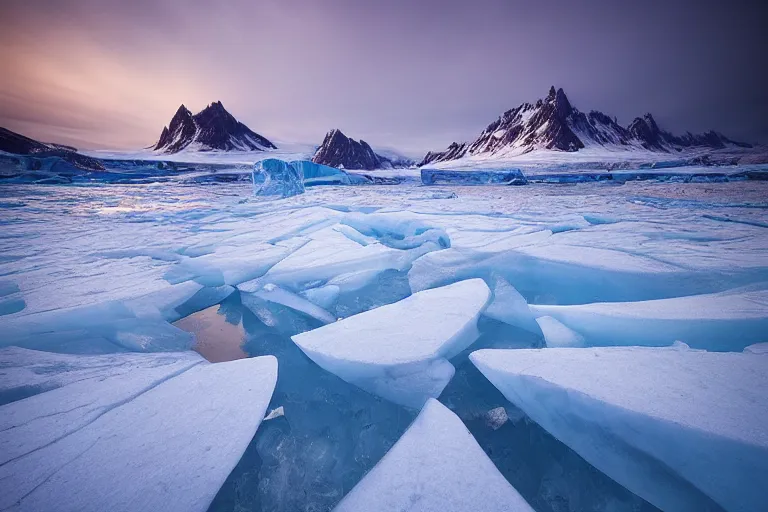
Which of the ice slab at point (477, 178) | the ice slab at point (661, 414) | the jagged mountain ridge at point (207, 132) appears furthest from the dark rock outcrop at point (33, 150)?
the jagged mountain ridge at point (207, 132)

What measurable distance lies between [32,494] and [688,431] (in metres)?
1.72

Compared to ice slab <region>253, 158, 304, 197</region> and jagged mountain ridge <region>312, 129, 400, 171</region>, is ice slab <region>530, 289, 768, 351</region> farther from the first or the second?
jagged mountain ridge <region>312, 129, 400, 171</region>

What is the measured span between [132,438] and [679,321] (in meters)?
2.13

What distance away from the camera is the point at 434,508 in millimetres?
764

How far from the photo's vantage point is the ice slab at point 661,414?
Answer: 0.78 m

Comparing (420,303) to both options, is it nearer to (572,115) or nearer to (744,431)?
(744,431)

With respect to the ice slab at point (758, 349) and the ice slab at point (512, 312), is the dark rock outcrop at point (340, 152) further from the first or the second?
the ice slab at point (758, 349)

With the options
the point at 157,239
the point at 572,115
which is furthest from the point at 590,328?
the point at 572,115

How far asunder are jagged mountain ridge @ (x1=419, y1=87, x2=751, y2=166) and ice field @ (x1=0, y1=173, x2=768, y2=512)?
203 feet

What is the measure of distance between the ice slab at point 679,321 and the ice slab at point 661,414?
0.64 ft

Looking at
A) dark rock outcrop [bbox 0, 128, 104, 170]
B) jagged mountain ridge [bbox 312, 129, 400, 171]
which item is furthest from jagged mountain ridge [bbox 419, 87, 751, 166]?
dark rock outcrop [bbox 0, 128, 104, 170]

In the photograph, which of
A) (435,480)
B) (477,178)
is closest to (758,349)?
(435,480)

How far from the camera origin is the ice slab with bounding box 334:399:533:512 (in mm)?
771

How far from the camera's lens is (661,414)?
2.80 feet
